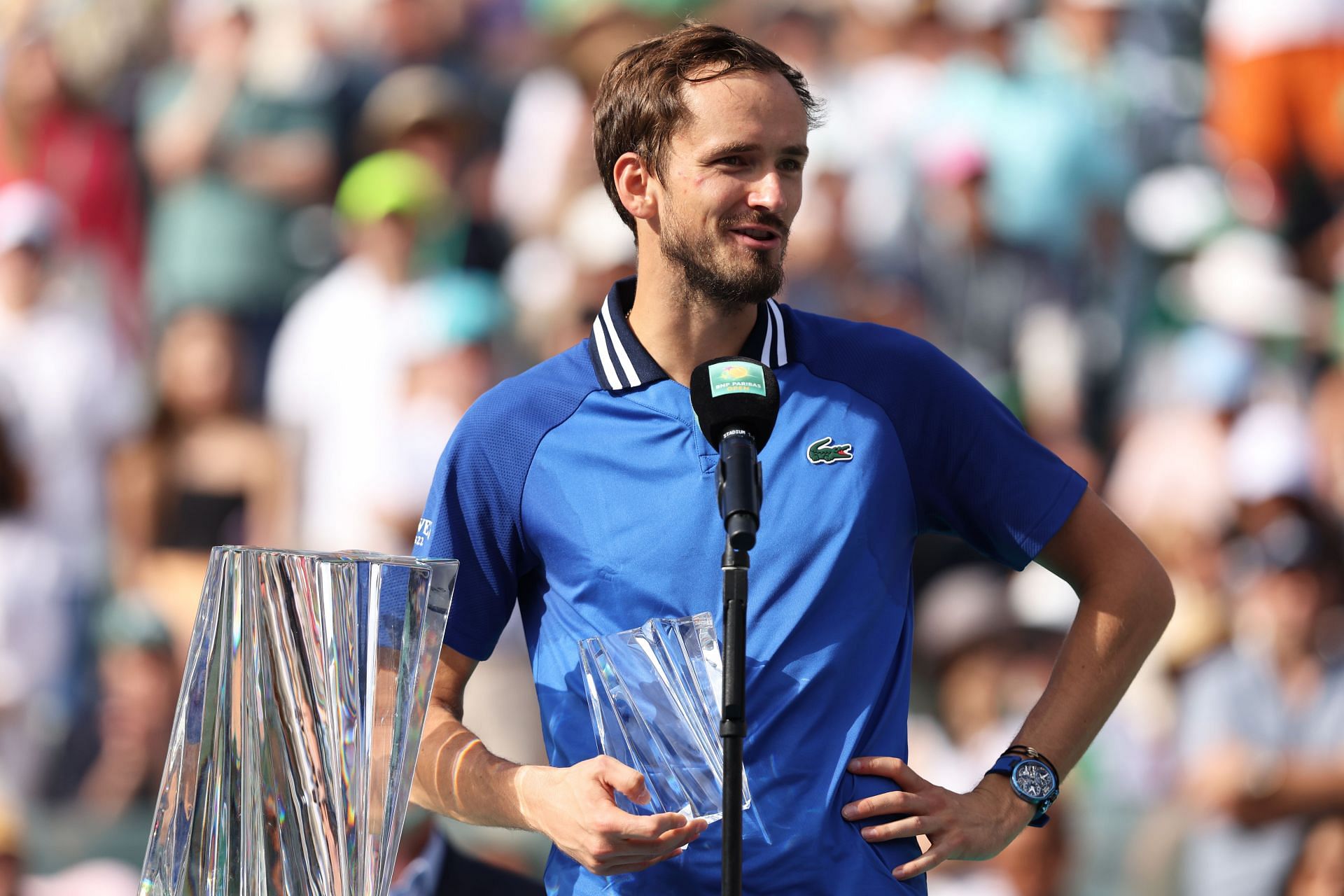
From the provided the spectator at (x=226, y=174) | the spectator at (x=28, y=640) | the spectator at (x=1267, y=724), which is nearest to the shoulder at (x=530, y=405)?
the spectator at (x=1267, y=724)

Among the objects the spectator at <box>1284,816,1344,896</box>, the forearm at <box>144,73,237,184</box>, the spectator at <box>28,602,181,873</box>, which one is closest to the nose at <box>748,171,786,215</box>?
the spectator at <box>1284,816,1344,896</box>

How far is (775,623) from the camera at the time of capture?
2.10 m

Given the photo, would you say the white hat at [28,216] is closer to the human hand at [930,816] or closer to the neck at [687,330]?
the neck at [687,330]

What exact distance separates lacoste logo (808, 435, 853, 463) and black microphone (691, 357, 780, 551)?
0.92 feet

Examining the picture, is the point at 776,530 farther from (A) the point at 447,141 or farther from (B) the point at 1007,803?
(A) the point at 447,141

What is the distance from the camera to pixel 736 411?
190cm

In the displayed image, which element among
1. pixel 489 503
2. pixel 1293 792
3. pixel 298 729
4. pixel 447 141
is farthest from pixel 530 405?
pixel 447 141

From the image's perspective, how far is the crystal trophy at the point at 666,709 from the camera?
192 centimetres

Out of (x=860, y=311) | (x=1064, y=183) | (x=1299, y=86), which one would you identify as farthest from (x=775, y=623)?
(x=1299, y=86)

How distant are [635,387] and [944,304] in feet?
13.6

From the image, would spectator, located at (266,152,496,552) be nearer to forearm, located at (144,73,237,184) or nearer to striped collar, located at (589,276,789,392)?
forearm, located at (144,73,237,184)

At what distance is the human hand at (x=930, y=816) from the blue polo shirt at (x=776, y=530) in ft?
0.10

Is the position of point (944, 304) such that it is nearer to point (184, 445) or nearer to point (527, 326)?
point (527, 326)

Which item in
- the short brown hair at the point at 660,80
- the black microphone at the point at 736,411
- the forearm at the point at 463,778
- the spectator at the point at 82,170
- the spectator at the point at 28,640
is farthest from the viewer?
the spectator at the point at 82,170
